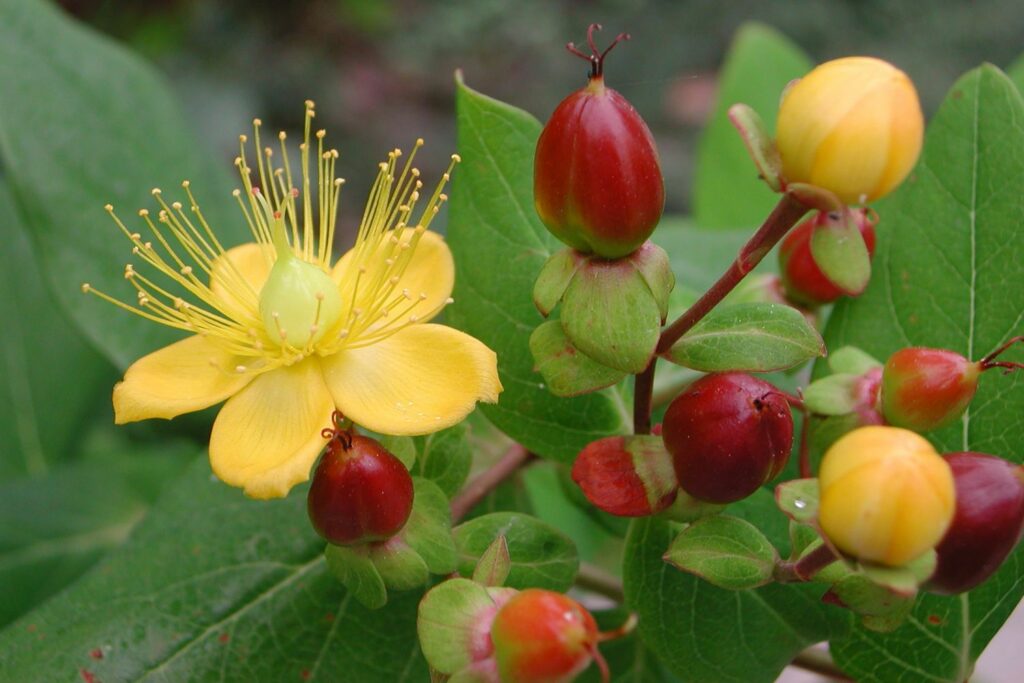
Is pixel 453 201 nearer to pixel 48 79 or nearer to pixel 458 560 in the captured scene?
pixel 458 560

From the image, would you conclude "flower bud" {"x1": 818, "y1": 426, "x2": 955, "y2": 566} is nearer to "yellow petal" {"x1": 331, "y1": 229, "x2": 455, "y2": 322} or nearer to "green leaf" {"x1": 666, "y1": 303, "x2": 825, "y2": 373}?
"green leaf" {"x1": 666, "y1": 303, "x2": 825, "y2": 373}

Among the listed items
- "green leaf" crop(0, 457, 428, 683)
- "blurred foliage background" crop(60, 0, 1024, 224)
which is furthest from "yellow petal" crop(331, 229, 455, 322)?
"blurred foliage background" crop(60, 0, 1024, 224)

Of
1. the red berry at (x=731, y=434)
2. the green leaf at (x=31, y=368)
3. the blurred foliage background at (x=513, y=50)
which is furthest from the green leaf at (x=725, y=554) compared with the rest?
the blurred foliage background at (x=513, y=50)

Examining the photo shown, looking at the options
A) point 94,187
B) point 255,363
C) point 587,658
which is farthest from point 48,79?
point 587,658

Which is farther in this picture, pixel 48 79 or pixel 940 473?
pixel 48 79

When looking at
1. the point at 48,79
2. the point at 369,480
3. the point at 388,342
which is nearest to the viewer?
the point at 369,480

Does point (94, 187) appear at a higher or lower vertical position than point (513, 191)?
lower

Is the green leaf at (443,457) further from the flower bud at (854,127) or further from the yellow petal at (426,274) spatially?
the flower bud at (854,127)

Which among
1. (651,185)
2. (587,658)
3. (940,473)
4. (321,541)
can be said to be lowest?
(321,541)
